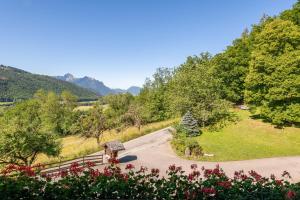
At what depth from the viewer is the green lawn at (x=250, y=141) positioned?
2620cm

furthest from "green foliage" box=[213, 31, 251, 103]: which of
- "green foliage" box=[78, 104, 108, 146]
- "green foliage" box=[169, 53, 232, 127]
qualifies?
"green foliage" box=[78, 104, 108, 146]

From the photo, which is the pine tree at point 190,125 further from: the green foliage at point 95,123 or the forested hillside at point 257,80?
the green foliage at point 95,123

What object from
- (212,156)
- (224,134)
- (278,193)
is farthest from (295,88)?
(278,193)

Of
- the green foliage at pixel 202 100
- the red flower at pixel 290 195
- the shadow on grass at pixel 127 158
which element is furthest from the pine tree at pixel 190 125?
the red flower at pixel 290 195

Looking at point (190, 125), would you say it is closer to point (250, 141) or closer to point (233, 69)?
point (250, 141)

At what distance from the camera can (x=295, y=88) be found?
30.3 meters

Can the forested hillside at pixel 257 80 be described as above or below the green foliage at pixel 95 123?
above

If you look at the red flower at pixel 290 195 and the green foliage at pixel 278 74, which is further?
the green foliage at pixel 278 74

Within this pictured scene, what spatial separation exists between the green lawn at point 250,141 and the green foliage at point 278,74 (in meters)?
2.04

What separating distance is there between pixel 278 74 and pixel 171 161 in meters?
18.0

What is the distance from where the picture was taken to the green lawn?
26.2m

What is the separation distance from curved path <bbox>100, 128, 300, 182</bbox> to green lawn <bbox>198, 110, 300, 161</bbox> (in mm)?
1550

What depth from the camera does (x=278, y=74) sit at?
31438mm

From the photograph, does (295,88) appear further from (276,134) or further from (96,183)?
(96,183)
